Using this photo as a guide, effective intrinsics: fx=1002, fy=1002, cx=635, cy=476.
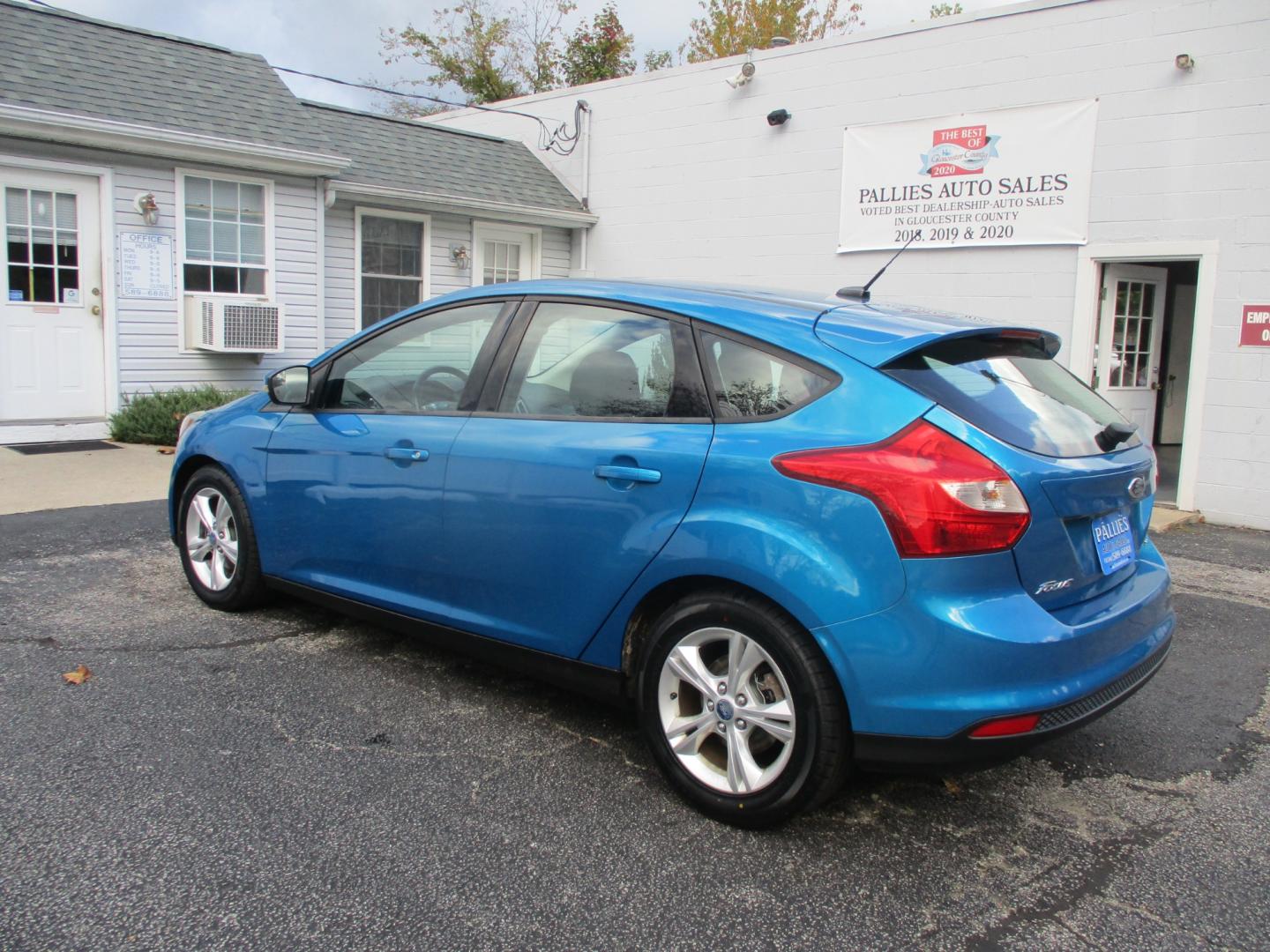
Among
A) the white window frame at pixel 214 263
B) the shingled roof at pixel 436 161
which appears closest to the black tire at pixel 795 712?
the white window frame at pixel 214 263

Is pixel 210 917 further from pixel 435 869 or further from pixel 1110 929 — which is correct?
pixel 1110 929

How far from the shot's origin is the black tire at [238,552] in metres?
4.42

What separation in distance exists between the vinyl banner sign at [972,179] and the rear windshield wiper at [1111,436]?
6681mm

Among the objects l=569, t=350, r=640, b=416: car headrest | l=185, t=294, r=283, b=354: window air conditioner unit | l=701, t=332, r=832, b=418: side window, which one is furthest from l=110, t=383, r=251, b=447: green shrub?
l=701, t=332, r=832, b=418: side window

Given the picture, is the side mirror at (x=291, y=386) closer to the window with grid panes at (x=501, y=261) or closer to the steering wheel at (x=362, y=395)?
the steering wheel at (x=362, y=395)

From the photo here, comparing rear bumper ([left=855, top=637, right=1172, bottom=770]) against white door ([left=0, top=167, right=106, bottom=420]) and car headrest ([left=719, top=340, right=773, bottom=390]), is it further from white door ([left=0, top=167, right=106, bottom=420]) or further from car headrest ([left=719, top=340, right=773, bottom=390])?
white door ([left=0, top=167, right=106, bottom=420])

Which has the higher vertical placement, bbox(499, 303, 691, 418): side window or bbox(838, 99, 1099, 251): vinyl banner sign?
bbox(838, 99, 1099, 251): vinyl banner sign

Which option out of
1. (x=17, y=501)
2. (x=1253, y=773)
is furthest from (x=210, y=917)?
(x=17, y=501)

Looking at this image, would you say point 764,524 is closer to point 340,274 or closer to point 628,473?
point 628,473

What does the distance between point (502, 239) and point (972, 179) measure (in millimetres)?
6341

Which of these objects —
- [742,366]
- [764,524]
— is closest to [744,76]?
[742,366]

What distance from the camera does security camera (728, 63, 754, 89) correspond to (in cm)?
1148

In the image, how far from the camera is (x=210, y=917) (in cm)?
237

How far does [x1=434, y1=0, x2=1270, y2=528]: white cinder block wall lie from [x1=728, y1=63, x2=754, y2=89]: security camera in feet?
0.31
